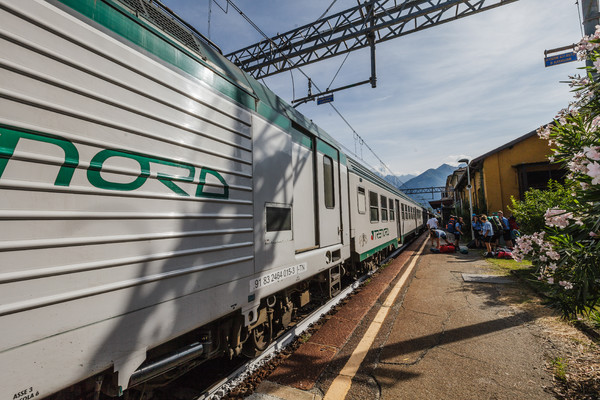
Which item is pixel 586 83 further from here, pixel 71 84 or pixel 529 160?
pixel 529 160

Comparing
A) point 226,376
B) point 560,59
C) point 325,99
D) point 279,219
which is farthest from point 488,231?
point 226,376

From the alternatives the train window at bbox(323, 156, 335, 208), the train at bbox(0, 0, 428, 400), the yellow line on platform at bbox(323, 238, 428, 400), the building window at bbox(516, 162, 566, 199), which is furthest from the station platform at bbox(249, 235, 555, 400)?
the building window at bbox(516, 162, 566, 199)

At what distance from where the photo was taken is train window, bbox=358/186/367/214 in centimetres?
663

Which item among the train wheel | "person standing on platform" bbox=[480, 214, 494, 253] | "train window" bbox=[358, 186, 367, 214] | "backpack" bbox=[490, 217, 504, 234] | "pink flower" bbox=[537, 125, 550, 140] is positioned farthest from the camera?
"backpack" bbox=[490, 217, 504, 234]

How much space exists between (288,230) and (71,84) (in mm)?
2442

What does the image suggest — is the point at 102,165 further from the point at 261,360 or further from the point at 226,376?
the point at 261,360

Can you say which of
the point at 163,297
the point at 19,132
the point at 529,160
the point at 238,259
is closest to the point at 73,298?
the point at 163,297

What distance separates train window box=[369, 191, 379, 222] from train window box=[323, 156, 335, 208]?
9.38 feet

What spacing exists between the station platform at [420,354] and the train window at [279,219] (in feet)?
4.81

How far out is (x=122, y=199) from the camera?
5.65 feet

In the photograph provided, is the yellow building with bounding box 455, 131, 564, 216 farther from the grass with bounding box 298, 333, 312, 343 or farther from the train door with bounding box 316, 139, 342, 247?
the grass with bounding box 298, 333, 312, 343

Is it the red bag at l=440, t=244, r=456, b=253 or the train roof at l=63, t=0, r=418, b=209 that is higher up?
the train roof at l=63, t=0, r=418, b=209

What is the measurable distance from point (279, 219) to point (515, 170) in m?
16.3

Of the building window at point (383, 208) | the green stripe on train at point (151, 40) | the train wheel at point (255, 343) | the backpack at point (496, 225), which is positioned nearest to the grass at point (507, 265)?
the backpack at point (496, 225)
